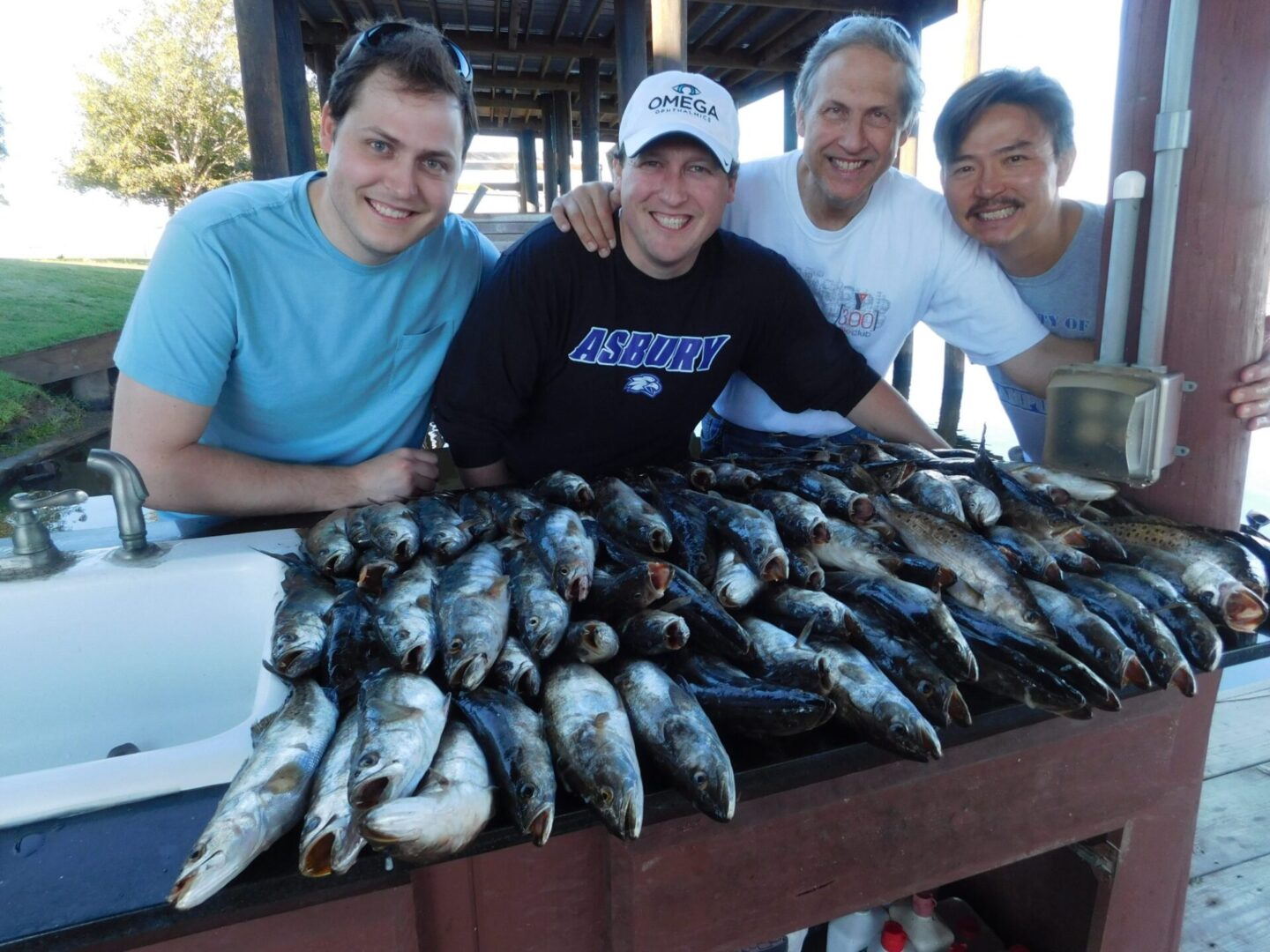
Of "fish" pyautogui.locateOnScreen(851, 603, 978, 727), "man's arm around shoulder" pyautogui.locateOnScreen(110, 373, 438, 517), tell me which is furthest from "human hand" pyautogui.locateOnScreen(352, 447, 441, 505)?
"fish" pyautogui.locateOnScreen(851, 603, 978, 727)

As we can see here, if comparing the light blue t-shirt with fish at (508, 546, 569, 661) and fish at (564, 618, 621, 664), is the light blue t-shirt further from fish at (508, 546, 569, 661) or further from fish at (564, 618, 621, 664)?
fish at (564, 618, 621, 664)

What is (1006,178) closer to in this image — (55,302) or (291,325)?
(291,325)

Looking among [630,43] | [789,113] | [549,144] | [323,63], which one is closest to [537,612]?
[630,43]

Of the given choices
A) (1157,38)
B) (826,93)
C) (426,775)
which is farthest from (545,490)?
(1157,38)

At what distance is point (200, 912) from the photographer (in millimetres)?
951

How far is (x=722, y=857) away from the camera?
1285 millimetres

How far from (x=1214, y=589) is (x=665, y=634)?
52.6 inches

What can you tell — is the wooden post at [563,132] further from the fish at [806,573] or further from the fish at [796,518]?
the fish at [806,573]

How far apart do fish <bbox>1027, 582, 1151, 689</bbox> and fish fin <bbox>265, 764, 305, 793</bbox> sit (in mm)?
1438

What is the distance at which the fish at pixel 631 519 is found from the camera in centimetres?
174

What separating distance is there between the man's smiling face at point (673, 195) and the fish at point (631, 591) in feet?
4.06

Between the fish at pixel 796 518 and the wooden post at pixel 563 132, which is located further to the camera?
the wooden post at pixel 563 132

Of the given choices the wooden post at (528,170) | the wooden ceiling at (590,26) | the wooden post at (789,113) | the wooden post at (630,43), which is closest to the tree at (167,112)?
the wooden post at (528,170)

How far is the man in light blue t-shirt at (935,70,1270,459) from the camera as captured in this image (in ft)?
8.21
